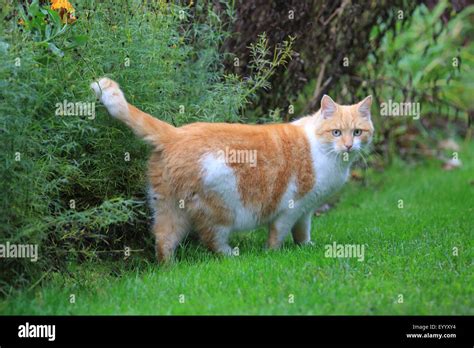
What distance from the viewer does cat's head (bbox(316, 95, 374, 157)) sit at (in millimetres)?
7047

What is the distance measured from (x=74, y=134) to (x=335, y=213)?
394 cm

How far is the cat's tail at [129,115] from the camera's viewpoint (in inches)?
251

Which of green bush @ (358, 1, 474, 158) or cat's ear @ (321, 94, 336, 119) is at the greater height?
green bush @ (358, 1, 474, 158)

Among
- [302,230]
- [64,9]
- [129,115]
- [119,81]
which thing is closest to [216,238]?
[302,230]

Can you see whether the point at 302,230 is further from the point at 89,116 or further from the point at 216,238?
the point at 89,116

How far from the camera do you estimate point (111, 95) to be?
250 inches

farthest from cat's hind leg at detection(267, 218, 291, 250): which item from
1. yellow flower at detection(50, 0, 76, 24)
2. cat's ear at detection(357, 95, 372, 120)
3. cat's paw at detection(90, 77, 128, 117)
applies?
yellow flower at detection(50, 0, 76, 24)

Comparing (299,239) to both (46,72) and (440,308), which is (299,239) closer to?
(440,308)

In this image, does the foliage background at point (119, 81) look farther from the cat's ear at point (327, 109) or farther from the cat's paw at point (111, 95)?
the cat's ear at point (327, 109)

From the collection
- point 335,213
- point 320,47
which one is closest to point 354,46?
point 320,47

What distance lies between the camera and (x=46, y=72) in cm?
621

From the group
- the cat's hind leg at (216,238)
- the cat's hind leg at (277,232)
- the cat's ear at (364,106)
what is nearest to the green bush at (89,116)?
the cat's hind leg at (216,238)

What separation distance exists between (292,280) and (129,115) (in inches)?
74.6

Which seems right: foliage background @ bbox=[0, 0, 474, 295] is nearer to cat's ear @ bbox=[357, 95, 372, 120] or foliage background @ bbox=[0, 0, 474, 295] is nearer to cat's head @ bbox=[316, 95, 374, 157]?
cat's head @ bbox=[316, 95, 374, 157]
